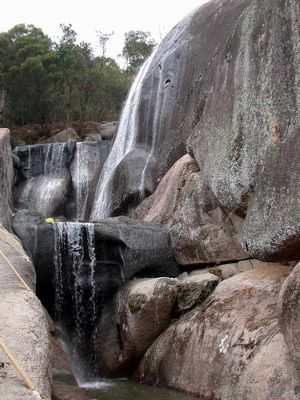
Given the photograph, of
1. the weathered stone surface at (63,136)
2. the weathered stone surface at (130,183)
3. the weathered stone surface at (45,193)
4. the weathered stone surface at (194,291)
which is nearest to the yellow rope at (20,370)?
the weathered stone surface at (194,291)

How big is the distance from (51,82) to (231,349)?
2904 cm

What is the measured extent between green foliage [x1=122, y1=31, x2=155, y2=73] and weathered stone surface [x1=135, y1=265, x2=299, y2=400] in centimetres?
3783

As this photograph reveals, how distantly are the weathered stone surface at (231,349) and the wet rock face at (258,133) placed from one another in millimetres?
792

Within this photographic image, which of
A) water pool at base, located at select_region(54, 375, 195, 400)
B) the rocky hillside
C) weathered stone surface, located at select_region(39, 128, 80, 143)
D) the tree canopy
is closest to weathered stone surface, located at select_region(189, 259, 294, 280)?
the rocky hillside

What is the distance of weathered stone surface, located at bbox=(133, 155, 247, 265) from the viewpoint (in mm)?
13156

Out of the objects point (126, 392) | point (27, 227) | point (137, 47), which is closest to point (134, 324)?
point (126, 392)

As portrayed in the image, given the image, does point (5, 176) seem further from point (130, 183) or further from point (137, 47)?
point (137, 47)

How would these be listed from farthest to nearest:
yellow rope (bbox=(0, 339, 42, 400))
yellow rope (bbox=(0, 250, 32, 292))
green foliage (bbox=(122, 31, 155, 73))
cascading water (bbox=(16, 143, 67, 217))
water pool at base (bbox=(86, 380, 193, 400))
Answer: green foliage (bbox=(122, 31, 155, 73)) → cascading water (bbox=(16, 143, 67, 217)) → water pool at base (bbox=(86, 380, 193, 400)) → yellow rope (bbox=(0, 250, 32, 292)) → yellow rope (bbox=(0, 339, 42, 400))

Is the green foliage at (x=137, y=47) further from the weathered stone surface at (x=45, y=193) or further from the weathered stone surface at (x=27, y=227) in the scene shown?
the weathered stone surface at (x=27, y=227)

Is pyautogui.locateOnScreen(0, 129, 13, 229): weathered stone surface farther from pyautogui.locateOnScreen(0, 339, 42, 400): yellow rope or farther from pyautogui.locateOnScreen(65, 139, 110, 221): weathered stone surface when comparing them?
pyautogui.locateOnScreen(0, 339, 42, 400): yellow rope

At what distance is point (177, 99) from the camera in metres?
20.7

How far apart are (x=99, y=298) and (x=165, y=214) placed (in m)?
3.17

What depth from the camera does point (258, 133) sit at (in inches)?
431

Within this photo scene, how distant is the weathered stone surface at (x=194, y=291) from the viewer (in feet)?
37.6
